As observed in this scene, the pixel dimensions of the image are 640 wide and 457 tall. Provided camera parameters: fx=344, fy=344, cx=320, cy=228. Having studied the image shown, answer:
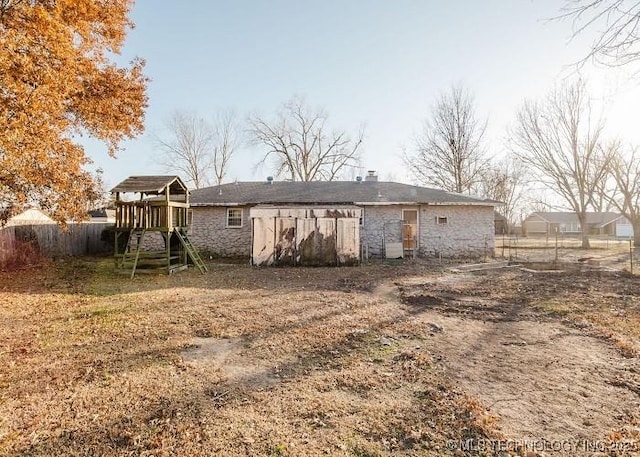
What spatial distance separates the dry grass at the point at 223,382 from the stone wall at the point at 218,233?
926 cm

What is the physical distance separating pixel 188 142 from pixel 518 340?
4058 cm

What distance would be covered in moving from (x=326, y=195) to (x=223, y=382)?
14.9 metres

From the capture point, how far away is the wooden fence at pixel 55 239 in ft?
43.0

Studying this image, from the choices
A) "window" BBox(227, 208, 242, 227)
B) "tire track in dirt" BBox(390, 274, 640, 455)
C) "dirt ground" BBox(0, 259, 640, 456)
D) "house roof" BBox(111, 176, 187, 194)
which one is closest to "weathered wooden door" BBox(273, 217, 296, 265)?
"window" BBox(227, 208, 242, 227)

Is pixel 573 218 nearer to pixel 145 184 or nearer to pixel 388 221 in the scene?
pixel 388 221

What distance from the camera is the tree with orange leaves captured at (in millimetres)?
8148

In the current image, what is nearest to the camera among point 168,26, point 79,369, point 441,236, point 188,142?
point 79,369

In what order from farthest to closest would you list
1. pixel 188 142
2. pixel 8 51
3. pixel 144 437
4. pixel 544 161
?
1. pixel 188 142
2. pixel 544 161
3. pixel 8 51
4. pixel 144 437

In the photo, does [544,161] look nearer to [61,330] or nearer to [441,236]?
[441,236]

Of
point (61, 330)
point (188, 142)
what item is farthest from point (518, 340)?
point (188, 142)

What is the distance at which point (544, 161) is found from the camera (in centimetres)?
2669

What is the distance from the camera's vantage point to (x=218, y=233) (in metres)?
17.4

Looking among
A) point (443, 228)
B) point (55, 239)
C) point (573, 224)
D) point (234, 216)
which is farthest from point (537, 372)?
point (573, 224)

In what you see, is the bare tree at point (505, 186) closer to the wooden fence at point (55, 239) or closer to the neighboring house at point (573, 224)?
the neighboring house at point (573, 224)
